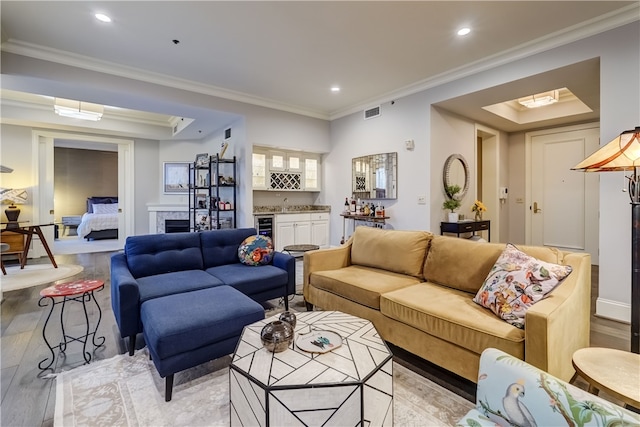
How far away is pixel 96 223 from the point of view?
7922 mm

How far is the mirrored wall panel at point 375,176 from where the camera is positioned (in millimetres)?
5068

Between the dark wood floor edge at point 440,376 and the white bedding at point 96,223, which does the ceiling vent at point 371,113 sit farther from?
the white bedding at point 96,223

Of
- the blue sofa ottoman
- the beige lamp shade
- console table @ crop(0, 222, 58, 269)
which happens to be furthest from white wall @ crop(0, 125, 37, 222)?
the beige lamp shade

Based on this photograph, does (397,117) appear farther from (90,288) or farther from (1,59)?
(1,59)

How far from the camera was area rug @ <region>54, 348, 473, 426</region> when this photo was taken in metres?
1.60

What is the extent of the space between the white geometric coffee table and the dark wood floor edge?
2.30 feet

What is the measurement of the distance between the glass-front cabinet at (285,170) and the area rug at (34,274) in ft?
10.9

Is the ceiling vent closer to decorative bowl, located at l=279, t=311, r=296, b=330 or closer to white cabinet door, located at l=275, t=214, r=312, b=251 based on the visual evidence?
white cabinet door, located at l=275, t=214, r=312, b=251

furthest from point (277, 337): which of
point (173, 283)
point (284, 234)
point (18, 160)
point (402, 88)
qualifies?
point (18, 160)

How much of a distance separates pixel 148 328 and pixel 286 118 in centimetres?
459

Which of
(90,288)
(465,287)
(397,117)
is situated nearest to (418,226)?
(397,117)

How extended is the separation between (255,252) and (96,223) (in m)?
7.04

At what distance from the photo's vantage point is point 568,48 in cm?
321

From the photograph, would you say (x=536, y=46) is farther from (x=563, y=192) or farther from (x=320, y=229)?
(x=320, y=229)
